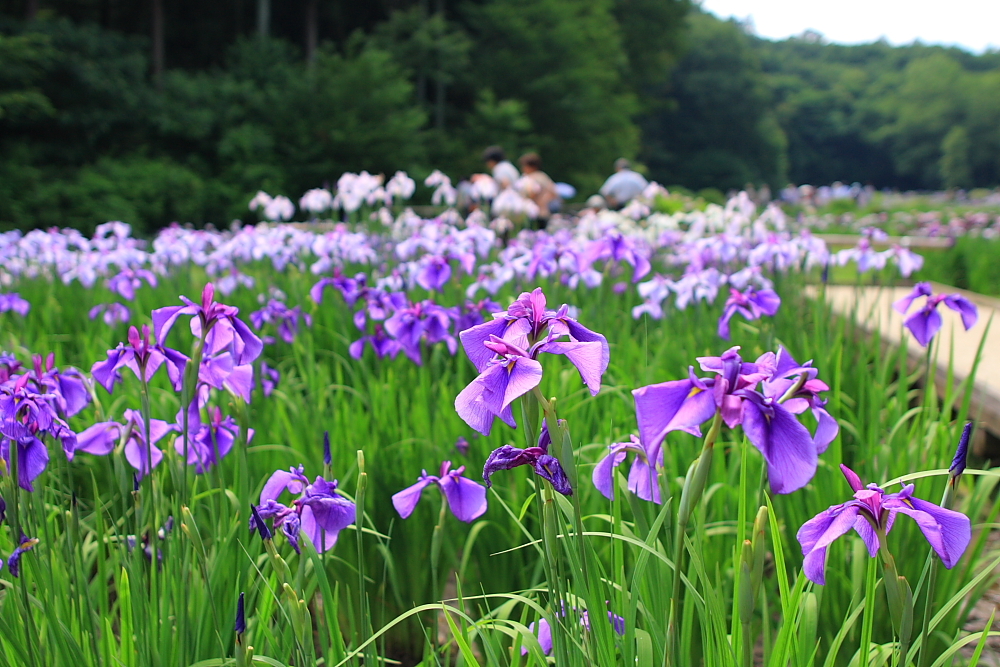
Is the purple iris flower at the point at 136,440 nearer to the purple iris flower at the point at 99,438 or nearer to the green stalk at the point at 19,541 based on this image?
the purple iris flower at the point at 99,438

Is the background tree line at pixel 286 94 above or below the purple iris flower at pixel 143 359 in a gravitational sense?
above

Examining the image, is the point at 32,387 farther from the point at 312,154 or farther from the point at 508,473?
the point at 312,154

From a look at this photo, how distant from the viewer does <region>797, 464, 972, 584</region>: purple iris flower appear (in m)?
0.78

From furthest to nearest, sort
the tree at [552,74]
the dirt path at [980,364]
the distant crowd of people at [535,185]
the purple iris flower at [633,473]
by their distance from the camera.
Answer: the tree at [552,74] → the distant crowd of people at [535,185] → the dirt path at [980,364] → the purple iris flower at [633,473]

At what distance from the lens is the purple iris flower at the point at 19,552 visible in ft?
3.69

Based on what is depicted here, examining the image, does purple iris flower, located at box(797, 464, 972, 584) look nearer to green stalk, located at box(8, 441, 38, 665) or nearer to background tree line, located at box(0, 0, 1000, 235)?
green stalk, located at box(8, 441, 38, 665)

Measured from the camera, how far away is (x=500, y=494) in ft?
6.35

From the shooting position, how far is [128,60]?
1595 cm

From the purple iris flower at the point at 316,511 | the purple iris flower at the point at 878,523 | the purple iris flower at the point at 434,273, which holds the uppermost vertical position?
the purple iris flower at the point at 434,273

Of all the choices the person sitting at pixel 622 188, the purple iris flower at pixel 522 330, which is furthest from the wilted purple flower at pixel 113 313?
the person sitting at pixel 622 188

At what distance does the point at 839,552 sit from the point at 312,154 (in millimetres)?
17377

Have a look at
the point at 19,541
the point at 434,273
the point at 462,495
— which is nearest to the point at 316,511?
the point at 462,495

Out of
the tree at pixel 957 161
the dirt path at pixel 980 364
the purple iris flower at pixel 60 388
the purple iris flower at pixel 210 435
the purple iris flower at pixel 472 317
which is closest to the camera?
the purple iris flower at pixel 60 388

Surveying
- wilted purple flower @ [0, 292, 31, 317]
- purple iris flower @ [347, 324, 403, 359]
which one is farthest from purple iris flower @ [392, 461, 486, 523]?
wilted purple flower @ [0, 292, 31, 317]
